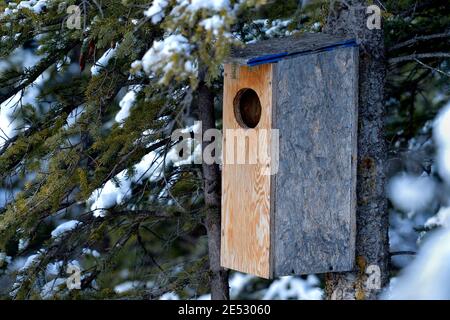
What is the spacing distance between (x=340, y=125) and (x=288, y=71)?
49 centimetres

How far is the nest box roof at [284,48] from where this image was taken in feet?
13.6

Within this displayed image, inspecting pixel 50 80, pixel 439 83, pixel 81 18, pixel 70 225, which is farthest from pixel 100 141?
pixel 439 83

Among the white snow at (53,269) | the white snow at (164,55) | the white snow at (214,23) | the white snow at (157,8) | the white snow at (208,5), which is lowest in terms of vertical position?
the white snow at (53,269)

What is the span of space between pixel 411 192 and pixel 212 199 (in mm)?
2229

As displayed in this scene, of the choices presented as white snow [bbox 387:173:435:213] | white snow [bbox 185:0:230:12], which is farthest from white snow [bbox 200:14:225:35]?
white snow [bbox 387:173:435:213]

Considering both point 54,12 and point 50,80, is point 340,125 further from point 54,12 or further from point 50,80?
point 50,80

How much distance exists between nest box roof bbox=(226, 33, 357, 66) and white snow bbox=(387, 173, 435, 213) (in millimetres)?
2502

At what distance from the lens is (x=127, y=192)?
5.71 metres

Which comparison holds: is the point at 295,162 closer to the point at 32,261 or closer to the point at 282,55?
the point at 282,55

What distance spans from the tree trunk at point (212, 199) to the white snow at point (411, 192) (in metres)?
1.87

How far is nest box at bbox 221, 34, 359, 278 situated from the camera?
4277mm

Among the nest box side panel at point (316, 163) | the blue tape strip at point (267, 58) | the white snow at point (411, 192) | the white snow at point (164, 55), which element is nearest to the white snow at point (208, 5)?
the white snow at point (164, 55)

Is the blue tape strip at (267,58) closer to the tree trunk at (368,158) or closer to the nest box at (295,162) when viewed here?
the nest box at (295,162)

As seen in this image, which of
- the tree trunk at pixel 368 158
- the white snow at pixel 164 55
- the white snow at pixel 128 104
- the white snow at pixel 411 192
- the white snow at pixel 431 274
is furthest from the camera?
the white snow at pixel 411 192
